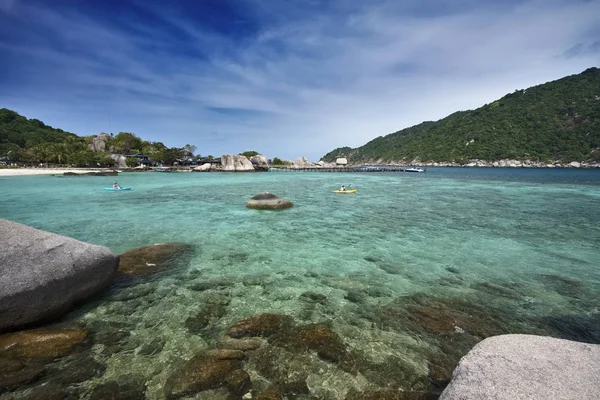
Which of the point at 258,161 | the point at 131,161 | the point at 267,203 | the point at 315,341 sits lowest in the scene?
the point at 315,341

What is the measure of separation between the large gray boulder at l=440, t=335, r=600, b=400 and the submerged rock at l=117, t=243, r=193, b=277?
32.1ft

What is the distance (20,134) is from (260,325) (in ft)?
578

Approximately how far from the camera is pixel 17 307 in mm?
5973

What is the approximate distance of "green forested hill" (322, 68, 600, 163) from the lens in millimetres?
125250

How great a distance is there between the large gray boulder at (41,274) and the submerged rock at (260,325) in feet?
14.8

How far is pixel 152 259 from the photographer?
1088 cm

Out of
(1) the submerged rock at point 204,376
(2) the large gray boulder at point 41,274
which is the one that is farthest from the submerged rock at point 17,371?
(1) the submerged rock at point 204,376

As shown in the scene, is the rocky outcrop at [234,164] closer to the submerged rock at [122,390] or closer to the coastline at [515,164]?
the submerged rock at [122,390]

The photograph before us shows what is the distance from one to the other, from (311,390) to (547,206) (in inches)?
1302

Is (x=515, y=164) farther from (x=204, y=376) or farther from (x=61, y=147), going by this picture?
(x=61, y=147)

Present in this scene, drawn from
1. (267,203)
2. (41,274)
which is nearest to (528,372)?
(41,274)

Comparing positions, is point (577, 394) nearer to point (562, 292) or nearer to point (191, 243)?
point (562, 292)

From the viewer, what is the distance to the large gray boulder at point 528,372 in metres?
3.03

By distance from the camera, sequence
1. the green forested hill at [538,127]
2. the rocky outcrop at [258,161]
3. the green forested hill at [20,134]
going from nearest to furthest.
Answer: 1. the green forested hill at [20,134]
2. the green forested hill at [538,127]
3. the rocky outcrop at [258,161]
